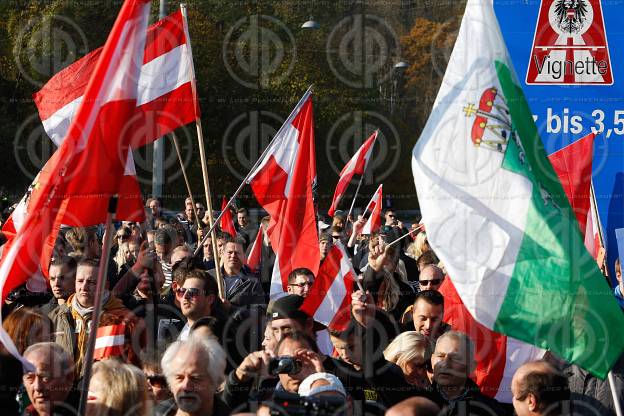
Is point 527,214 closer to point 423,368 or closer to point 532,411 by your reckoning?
point 532,411

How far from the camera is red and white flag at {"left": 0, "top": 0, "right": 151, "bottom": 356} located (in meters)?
4.41

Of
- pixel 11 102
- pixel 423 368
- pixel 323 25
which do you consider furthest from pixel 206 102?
pixel 423 368

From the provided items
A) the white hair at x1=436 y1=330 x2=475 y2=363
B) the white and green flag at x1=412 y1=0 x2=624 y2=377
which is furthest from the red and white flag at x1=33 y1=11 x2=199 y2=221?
the white and green flag at x1=412 y1=0 x2=624 y2=377

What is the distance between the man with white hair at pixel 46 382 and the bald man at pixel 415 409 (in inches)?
58.3

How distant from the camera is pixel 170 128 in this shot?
7.12 meters

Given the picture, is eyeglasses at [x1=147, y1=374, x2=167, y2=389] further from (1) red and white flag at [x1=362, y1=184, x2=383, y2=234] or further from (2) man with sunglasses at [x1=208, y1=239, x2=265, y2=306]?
(1) red and white flag at [x1=362, y1=184, x2=383, y2=234]

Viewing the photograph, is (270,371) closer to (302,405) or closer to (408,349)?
(302,405)

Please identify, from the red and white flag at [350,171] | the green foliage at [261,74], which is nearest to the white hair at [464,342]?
the red and white flag at [350,171]

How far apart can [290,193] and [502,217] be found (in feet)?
12.5

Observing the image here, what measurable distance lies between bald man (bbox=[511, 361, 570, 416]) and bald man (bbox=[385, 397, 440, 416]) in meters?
0.82

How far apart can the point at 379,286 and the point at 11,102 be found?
24.0 m

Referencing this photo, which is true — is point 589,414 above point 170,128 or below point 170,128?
below

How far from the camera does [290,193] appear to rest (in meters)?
8.17

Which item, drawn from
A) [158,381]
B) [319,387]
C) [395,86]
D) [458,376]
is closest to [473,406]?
[458,376]
